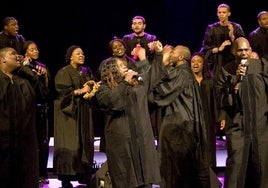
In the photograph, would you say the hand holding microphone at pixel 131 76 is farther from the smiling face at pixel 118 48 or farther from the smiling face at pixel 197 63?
the smiling face at pixel 118 48

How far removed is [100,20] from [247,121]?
20.9ft

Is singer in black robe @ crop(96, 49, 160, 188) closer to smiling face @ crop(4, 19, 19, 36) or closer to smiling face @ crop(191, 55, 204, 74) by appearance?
smiling face @ crop(191, 55, 204, 74)

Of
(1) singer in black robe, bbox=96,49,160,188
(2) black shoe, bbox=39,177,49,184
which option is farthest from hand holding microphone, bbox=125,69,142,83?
(2) black shoe, bbox=39,177,49,184

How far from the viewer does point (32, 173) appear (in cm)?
727

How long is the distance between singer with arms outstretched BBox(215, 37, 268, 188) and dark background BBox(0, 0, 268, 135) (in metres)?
5.53

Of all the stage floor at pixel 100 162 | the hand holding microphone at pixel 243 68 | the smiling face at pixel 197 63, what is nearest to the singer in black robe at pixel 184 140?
the stage floor at pixel 100 162

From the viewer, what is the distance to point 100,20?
1229 cm

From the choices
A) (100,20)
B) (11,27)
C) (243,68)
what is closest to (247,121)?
(243,68)

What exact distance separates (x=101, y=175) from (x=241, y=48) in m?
2.24

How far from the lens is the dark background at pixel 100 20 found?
12.1 metres

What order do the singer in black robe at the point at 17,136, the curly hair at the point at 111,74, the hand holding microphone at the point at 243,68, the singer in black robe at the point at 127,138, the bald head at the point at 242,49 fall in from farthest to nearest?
the singer in black robe at the point at 17,136, the bald head at the point at 242,49, the hand holding microphone at the point at 243,68, the curly hair at the point at 111,74, the singer in black robe at the point at 127,138

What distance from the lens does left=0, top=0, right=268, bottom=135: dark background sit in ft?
39.8

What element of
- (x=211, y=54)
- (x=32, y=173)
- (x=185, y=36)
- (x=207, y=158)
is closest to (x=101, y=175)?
(x=32, y=173)

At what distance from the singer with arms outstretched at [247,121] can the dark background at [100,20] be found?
18.2ft
